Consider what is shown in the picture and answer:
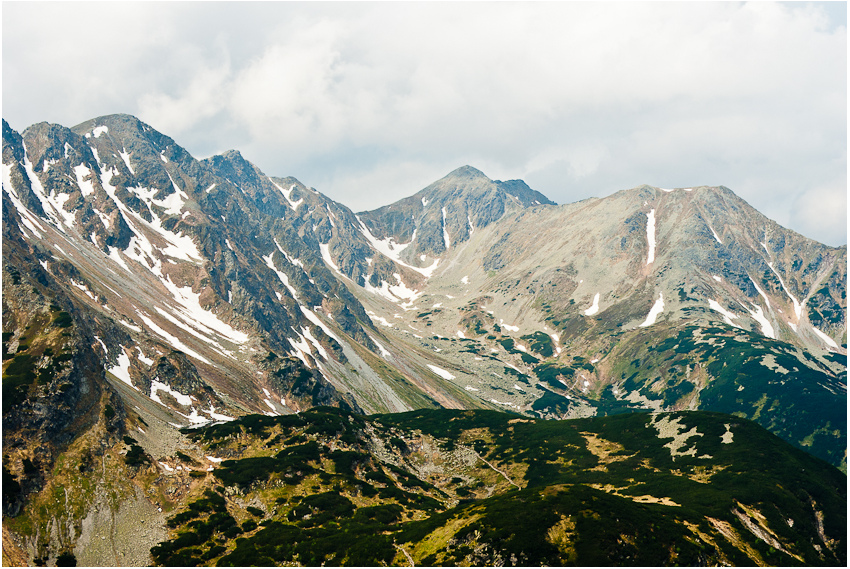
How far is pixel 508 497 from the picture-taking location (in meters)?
76.2

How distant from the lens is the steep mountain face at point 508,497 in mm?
58812

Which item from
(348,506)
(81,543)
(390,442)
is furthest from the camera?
(390,442)

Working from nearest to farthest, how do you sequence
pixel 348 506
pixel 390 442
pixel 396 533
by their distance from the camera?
pixel 396 533
pixel 348 506
pixel 390 442

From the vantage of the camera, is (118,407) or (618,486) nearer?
(118,407)

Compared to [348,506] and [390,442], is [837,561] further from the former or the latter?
[390,442]

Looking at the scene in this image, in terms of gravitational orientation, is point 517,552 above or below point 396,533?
above

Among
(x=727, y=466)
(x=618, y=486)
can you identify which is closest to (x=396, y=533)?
(x=618, y=486)

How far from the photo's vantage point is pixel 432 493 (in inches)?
3971

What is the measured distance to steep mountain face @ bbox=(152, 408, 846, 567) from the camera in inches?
2315

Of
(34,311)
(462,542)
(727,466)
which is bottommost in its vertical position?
(462,542)

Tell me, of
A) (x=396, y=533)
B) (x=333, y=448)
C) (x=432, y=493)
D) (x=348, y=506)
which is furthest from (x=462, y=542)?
(x=333, y=448)

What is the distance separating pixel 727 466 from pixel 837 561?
91.6 ft

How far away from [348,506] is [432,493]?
24768 mm

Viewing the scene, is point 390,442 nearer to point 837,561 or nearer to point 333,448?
point 333,448
